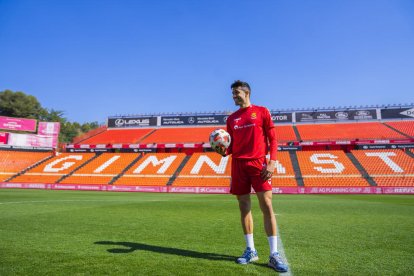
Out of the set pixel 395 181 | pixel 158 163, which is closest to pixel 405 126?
pixel 395 181

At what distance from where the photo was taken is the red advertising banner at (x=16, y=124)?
3941 centimetres

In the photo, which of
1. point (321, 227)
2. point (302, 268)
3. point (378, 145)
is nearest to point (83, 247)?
point (302, 268)

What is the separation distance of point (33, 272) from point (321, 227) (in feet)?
18.7

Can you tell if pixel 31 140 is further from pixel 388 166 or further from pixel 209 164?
pixel 388 166

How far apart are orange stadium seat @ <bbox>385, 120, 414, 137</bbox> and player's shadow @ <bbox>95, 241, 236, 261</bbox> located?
3938 cm

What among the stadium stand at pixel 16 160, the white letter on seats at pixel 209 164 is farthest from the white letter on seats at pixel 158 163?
the stadium stand at pixel 16 160

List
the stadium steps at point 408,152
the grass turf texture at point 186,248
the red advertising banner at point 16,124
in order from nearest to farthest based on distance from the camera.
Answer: the grass turf texture at point 186,248, the stadium steps at point 408,152, the red advertising banner at point 16,124

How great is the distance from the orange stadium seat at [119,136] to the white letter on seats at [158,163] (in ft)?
22.0

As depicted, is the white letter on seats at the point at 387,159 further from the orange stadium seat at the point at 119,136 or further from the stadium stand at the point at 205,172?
the orange stadium seat at the point at 119,136

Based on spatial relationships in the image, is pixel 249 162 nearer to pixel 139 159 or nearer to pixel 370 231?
pixel 370 231

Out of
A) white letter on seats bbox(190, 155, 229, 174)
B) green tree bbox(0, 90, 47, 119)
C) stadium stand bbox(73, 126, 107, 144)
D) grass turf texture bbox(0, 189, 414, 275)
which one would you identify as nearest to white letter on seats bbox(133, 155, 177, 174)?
white letter on seats bbox(190, 155, 229, 174)

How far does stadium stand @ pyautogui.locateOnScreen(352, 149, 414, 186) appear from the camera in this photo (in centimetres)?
2631

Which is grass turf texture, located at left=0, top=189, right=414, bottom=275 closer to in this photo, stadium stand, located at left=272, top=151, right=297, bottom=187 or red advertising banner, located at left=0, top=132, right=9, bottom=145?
stadium stand, located at left=272, top=151, right=297, bottom=187

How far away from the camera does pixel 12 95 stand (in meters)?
66.9
